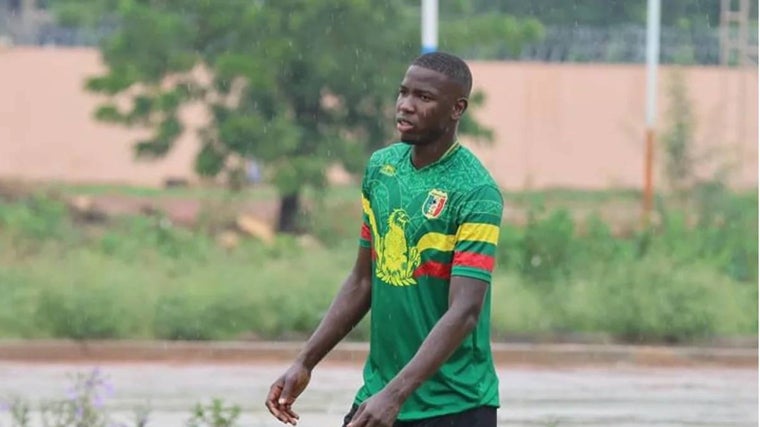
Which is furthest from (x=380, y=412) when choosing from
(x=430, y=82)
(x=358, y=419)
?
(x=430, y=82)

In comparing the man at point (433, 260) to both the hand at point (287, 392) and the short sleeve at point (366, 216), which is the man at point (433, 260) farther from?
the hand at point (287, 392)

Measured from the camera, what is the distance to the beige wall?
35438mm

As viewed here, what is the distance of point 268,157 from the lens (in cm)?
2411

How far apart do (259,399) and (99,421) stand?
4.65 meters

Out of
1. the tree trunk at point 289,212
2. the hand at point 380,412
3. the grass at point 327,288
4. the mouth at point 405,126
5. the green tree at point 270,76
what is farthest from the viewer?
the tree trunk at point 289,212

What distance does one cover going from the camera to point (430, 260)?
4875mm

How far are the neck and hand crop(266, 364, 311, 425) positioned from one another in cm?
70

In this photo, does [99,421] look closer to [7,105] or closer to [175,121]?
[175,121]

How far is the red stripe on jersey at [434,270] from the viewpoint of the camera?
4.88 m

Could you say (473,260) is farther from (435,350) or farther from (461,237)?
(435,350)

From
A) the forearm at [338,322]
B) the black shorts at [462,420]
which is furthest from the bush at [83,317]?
the black shorts at [462,420]

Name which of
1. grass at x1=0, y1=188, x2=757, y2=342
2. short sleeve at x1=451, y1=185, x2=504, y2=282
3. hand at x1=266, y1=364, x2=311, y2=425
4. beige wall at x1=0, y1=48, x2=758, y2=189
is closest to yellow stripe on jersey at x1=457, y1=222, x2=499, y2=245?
short sleeve at x1=451, y1=185, x2=504, y2=282

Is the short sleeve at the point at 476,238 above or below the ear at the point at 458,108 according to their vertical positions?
below

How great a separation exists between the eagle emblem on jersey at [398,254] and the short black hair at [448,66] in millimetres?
391
